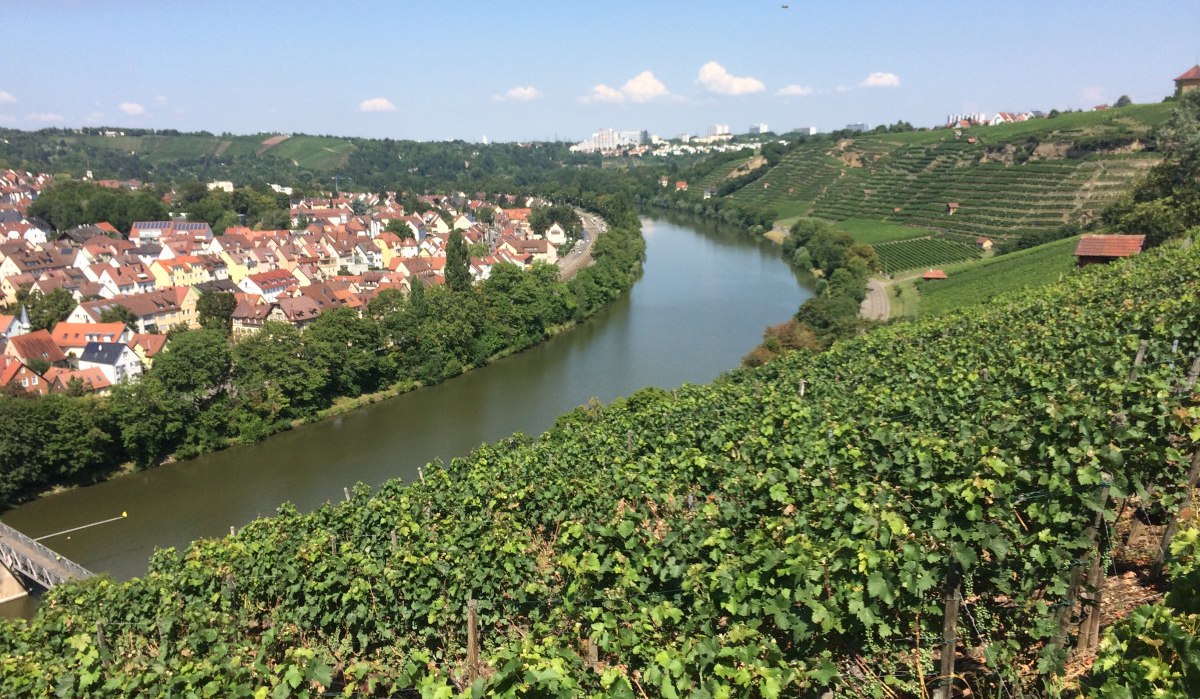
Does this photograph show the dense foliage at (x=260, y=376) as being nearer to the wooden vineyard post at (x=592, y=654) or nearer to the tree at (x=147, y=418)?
the tree at (x=147, y=418)

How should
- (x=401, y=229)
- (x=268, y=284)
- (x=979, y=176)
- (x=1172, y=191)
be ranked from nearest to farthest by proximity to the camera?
(x=1172, y=191), (x=268, y=284), (x=979, y=176), (x=401, y=229)

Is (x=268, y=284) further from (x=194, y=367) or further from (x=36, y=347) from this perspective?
(x=194, y=367)

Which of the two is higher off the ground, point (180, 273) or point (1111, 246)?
point (1111, 246)

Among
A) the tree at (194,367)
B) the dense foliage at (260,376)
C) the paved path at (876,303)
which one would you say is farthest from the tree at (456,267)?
the paved path at (876,303)

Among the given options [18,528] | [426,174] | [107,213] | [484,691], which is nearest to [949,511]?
[484,691]

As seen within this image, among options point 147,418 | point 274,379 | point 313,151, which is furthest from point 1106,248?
point 313,151

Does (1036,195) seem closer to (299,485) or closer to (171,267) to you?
(299,485)

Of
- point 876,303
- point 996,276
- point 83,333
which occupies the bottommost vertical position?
point 876,303
